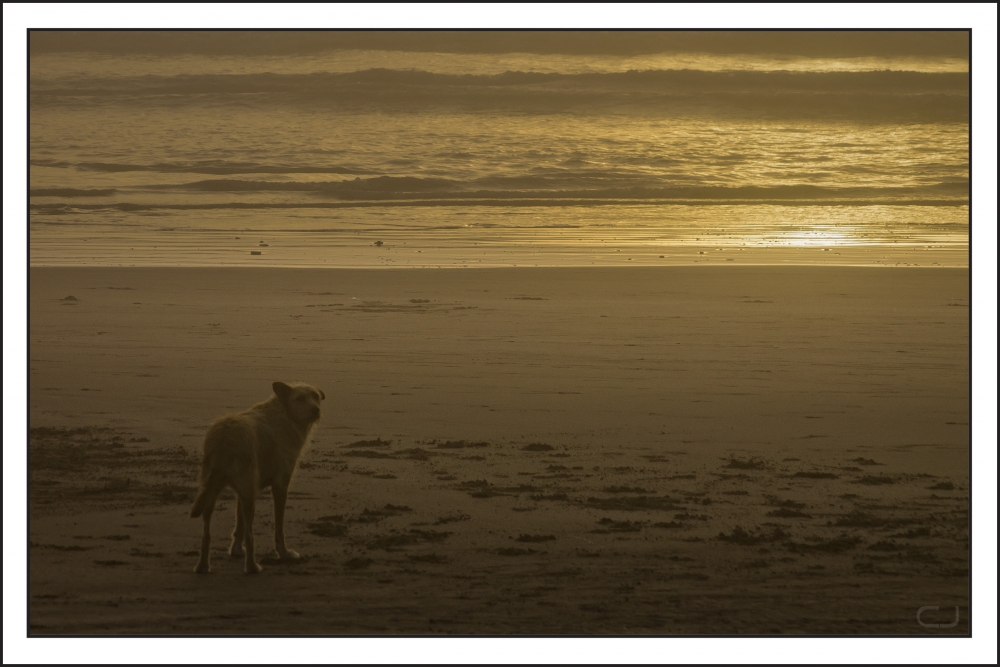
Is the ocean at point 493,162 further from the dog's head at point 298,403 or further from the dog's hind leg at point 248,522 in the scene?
the dog's hind leg at point 248,522

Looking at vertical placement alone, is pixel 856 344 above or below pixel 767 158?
below

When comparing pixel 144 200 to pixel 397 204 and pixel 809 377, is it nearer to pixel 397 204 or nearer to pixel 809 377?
pixel 397 204

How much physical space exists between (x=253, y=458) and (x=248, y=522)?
420mm

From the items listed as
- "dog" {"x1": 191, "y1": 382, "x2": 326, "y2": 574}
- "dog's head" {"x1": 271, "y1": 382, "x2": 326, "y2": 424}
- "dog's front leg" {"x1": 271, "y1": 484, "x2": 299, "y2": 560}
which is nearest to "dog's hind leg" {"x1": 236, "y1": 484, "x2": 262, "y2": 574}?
"dog" {"x1": 191, "y1": 382, "x2": 326, "y2": 574}

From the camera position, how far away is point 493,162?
40062mm

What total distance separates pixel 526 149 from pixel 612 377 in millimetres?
27695

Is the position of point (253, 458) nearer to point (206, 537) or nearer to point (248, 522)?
point (248, 522)

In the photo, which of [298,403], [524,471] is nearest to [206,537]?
[298,403]

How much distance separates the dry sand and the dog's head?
2.87ft

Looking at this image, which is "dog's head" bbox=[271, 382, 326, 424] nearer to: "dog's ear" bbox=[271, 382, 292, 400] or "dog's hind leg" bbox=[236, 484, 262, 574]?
"dog's ear" bbox=[271, 382, 292, 400]

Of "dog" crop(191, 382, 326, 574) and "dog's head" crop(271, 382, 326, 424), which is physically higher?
"dog's head" crop(271, 382, 326, 424)

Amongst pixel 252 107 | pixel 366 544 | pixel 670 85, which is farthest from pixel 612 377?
pixel 252 107

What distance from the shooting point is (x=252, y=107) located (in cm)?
2592

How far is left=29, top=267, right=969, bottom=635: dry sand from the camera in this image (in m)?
6.22
